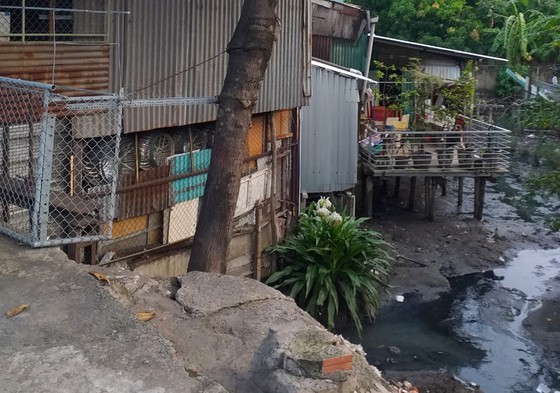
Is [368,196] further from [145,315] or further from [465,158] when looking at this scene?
[145,315]

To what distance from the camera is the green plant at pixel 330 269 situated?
11.2m

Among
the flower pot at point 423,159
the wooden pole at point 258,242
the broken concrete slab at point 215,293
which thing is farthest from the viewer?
the flower pot at point 423,159

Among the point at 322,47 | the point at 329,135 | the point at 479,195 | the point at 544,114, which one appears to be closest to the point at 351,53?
the point at 322,47

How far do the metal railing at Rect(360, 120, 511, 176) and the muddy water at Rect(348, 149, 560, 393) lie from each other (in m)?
2.29

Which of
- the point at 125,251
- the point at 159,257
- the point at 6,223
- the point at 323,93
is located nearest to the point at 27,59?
the point at 6,223

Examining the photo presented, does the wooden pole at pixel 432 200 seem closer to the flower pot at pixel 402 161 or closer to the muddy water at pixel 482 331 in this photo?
the flower pot at pixel 402 161

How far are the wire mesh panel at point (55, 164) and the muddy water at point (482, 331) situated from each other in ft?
16.8

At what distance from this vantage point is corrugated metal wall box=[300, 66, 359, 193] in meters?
14.0

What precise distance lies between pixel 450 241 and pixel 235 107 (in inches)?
390

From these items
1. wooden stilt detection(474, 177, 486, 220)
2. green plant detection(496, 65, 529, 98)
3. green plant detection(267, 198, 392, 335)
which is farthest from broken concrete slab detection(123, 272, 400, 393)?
green plant detection(496, 65, 529, 98)

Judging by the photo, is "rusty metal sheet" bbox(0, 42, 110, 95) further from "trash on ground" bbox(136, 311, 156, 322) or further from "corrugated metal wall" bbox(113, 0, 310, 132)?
"trash on ground" bbox(136, 311, 156, 322)

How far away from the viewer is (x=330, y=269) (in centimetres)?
1135

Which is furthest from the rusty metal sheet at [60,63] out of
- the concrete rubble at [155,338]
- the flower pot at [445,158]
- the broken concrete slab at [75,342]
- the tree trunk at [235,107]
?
the flower pot at [445,158]

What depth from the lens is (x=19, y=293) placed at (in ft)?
15.4
